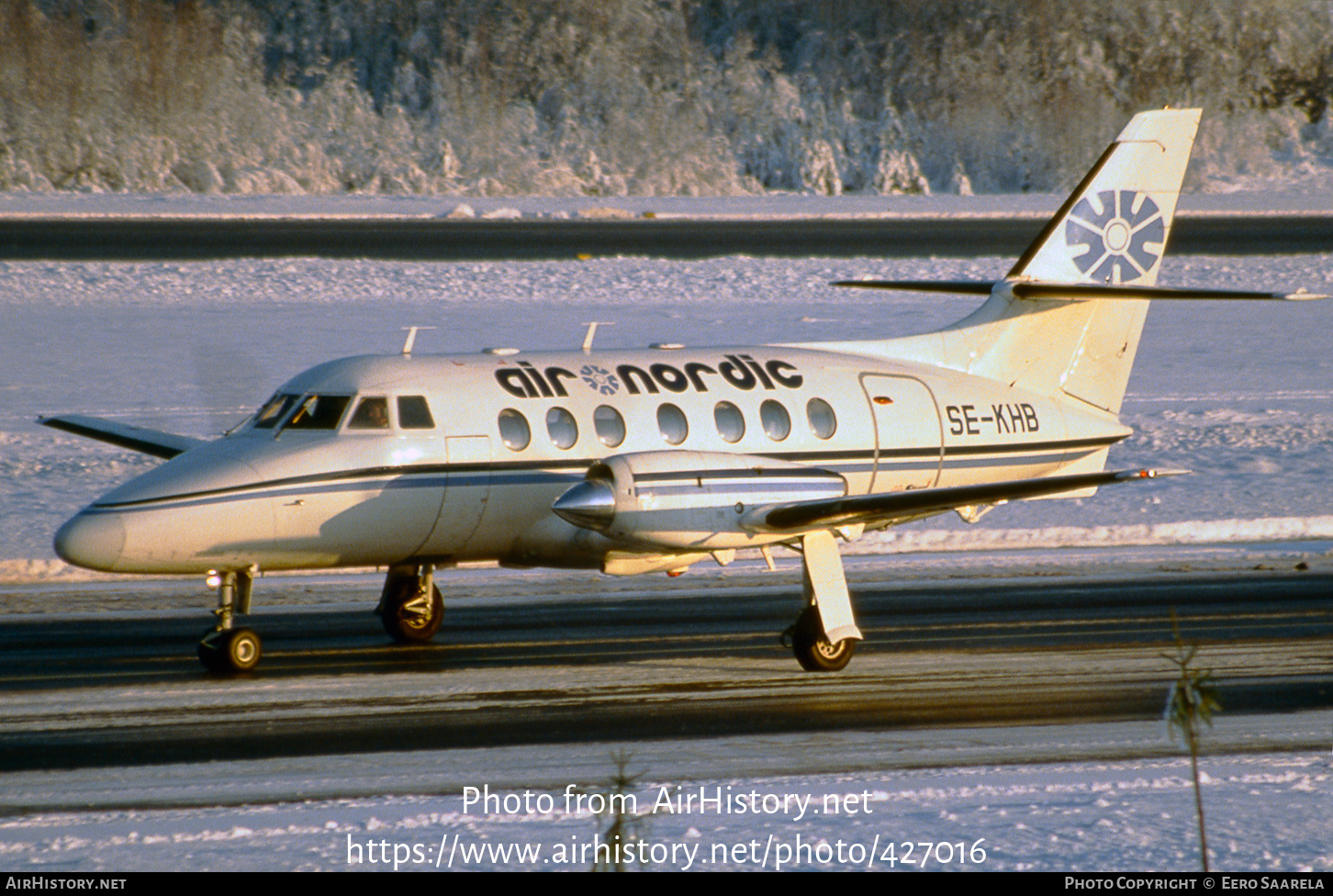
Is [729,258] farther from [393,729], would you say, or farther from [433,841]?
[433,841]

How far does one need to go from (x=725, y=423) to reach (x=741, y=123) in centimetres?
5960

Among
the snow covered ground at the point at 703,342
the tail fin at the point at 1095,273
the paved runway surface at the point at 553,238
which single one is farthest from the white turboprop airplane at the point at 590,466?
the paved runway surface at the point at 553,238

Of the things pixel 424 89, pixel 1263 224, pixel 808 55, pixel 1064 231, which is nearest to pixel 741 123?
pixel 808 55

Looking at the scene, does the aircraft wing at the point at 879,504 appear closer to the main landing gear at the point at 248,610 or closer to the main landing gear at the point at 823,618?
the main landing gear at the point at 823,618

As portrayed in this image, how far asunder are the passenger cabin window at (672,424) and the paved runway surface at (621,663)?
1.87 metres

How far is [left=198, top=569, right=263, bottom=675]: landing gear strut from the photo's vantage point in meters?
13.0

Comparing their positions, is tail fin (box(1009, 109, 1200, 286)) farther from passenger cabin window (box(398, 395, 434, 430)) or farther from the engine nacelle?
passenger cabin window (box(398, 395, 434, 430))

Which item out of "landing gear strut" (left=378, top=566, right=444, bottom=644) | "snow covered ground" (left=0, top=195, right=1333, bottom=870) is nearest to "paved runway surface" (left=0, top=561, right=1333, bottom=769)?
"landing gear strut" (left=378, top=566, right=444, bottom=644)

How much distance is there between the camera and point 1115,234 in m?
17.0

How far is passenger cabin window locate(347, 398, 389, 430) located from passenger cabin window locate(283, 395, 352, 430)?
11 cm

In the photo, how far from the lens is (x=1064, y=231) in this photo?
16.8 m

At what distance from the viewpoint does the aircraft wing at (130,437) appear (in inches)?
597

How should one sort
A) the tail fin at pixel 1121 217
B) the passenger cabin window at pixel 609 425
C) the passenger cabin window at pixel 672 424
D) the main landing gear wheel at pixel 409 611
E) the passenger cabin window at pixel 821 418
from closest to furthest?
the passenger cabin window at pixel 609 425 → the passenger cabin window at pixel 672 424 → the main landing gear wheel at pixel 409 611 → the passenger cabin window at pixel 821 418 → the tail fin at pixel 1121 217

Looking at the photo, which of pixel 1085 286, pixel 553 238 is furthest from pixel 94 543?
pixel 553 238
